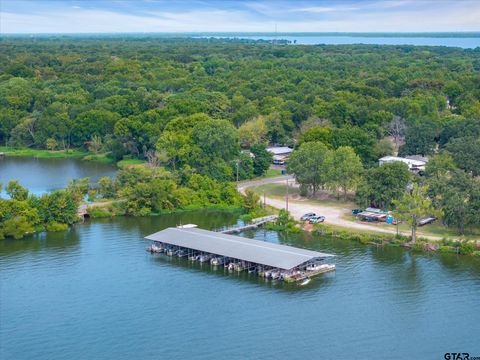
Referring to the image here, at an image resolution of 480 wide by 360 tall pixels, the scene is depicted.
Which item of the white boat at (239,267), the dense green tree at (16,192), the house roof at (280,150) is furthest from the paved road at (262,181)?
the white boat at (239,267)

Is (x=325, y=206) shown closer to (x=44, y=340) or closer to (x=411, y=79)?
(x=44, y=340)

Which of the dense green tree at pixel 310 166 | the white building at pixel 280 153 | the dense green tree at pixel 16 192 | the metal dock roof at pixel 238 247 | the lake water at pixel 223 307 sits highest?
the dense green tree at pixel 310 166

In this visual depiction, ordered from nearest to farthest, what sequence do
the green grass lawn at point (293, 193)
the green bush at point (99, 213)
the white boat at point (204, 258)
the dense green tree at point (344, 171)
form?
the white boat at point (204, 258) < the green bush at point (99, 213) < the dense green tree at point (344, 171) < the green grass lawn at point (293, 193)

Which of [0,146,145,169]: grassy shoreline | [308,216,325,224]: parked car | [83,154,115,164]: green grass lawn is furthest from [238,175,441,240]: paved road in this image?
[0,146,145,169]: grassy shoreline

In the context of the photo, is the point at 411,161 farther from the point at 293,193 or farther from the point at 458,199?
the point at 458,199

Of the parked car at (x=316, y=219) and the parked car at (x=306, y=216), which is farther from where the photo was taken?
the parked car at (x=306, y=216)

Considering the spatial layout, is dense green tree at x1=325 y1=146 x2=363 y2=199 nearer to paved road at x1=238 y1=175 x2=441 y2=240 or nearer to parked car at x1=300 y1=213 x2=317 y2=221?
paved road at x1=238 y1=175 x2=441 y2=240

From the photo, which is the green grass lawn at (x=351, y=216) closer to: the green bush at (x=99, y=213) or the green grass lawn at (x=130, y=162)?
the green bush at (x=99, y=213)

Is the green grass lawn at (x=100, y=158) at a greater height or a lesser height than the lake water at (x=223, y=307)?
greater

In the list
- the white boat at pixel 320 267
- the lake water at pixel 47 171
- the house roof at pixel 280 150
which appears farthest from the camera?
the house roof at pixel 280 150
